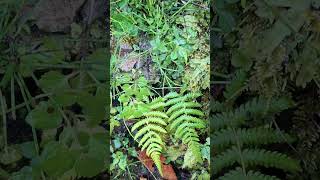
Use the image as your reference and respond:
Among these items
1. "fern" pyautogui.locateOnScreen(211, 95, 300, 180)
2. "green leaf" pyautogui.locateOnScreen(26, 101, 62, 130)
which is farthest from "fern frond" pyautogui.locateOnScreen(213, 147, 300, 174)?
"green leaf" pyautogui.locateOnScreen(26, 101, 62, 130)

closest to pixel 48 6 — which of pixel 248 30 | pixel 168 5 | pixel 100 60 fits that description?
pixel 100 60

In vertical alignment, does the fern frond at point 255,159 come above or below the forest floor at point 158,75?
below

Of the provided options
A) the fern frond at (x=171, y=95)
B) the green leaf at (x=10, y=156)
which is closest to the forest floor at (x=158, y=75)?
the fern frond at (x=171, y=95)

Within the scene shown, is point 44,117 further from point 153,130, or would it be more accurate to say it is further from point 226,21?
point 226,21

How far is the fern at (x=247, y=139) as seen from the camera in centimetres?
123

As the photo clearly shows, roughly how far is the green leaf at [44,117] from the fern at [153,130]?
0.19 metres

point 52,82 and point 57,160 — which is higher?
point 52,82

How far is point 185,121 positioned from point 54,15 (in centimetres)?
42

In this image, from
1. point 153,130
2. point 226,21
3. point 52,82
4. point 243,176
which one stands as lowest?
point 243,176

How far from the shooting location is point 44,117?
1245 mm

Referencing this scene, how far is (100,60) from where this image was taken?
126cm

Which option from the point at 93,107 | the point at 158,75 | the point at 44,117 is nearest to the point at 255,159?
the point at 158,75

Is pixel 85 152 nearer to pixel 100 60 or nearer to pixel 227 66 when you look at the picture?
pixel 100 60

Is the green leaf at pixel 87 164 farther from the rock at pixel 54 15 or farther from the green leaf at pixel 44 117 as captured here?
the rock at pixel 54 15
